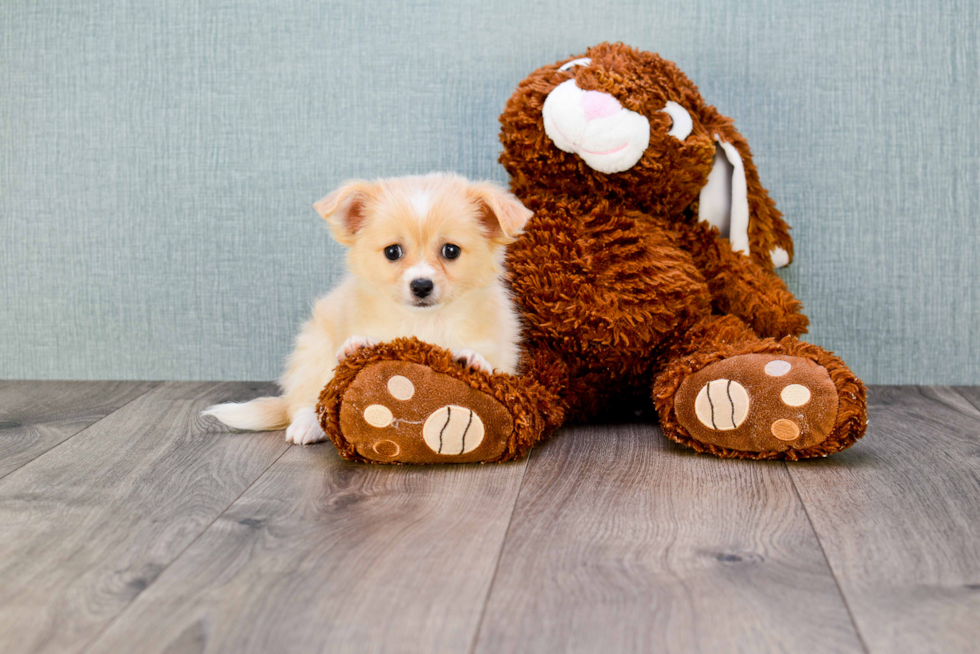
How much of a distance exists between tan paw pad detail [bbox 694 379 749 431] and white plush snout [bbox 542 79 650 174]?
0.40 meters

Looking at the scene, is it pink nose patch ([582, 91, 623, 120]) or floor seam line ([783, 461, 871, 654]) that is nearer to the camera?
floor seam line ([783, 461, 871, 654])

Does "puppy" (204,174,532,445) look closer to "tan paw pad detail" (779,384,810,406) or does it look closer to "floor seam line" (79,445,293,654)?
"floor seam line" (79,445,293,654)

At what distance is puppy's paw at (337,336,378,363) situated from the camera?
1.27 metres

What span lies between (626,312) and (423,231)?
38cm

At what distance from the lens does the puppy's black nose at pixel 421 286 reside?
1216 millimetres

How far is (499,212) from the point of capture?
1243mm

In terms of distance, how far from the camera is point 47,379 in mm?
1964

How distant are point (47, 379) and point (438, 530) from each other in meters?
1.35

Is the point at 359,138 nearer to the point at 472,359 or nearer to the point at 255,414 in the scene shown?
the point at 255,414

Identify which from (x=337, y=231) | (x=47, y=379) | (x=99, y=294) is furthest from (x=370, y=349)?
(x=47, y=379)

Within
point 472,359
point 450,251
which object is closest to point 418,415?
point 472,359

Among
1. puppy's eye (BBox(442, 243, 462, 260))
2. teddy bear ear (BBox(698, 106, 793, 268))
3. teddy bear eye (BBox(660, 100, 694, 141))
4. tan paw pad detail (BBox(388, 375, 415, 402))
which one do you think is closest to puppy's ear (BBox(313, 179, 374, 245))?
puppy's eye (BBox(442, 243, 462, 260))

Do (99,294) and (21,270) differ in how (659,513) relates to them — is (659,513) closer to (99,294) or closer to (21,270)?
(99,294)

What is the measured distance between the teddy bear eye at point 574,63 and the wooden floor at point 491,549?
62 centimetres
